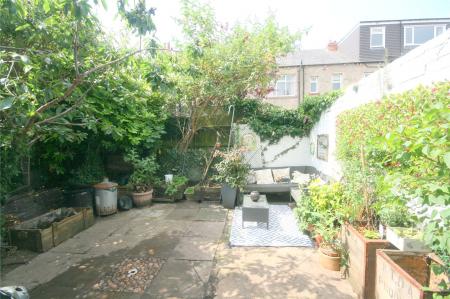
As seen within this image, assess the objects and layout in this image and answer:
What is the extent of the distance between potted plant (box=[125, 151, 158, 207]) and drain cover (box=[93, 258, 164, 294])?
2.85 metres

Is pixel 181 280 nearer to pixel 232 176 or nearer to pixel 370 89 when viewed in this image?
pixel 232 176

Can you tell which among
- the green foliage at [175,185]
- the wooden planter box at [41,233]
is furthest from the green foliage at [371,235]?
the green foliage at [175,185]

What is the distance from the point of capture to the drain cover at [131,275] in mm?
2875

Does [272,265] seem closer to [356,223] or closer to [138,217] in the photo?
[356,223]

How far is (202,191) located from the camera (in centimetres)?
677

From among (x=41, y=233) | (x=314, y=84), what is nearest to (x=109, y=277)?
(x=41, y=233)

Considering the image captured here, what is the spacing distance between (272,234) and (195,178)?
369cm

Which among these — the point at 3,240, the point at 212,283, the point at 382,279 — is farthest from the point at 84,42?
the point at 382,279

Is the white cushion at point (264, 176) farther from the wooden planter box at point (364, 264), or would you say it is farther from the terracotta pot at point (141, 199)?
the wooden planter box at point (364, 264)

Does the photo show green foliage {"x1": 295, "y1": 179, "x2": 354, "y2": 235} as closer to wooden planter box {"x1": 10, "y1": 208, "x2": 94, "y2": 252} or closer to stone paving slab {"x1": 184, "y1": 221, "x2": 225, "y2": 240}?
stone paving slab {"x1": 184, "y1": 221, "x2": 225, "y2": 240}

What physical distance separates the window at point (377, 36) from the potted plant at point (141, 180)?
15562mm

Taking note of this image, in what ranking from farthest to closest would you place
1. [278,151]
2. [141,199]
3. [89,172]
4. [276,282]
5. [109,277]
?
[278,151] → [141,199] → [89,172] → [109,277] → [276,282]

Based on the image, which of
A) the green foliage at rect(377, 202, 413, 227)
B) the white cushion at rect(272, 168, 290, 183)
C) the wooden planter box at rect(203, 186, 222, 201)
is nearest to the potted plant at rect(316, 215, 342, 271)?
the green foliage at rect(377, 202, 413, 227)

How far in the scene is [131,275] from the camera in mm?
3133
